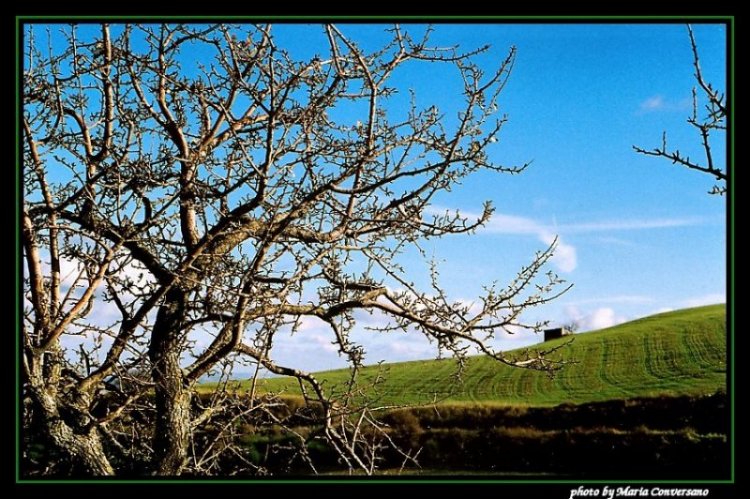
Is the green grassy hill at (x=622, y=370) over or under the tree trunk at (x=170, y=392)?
under

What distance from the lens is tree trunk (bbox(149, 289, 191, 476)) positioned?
4031 mm

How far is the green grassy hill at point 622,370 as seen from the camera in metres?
22.0

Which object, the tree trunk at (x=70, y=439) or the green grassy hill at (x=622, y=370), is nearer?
the tree trunk at (x=70, y=439)

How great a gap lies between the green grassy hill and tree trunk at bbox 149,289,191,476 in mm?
11992

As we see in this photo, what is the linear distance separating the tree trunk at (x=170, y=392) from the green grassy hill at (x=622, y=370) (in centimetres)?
1199
